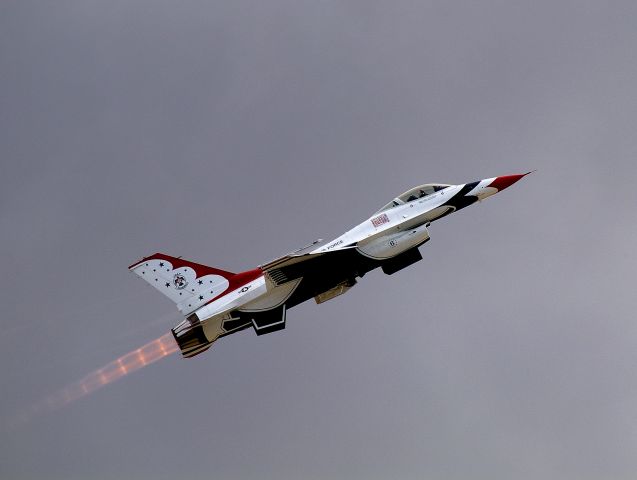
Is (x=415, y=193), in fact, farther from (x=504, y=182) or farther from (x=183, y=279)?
(x=183, y=279)

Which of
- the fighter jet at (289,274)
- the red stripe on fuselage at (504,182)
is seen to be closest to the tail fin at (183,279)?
the fighter jet at (289,274)

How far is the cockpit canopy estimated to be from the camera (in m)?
46.8

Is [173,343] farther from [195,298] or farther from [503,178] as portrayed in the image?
[503,178]

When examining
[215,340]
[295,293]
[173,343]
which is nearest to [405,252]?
[295,293]

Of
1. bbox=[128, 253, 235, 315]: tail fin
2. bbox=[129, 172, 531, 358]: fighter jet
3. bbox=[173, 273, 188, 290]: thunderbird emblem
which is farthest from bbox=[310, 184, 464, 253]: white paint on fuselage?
bbox=[173, 273, 188, 290]: thunderbird emblem

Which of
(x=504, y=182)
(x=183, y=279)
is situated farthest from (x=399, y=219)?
(x=183, y=279)

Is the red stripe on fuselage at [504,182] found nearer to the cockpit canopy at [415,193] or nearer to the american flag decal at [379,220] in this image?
the cockpit canopy at [415,193]

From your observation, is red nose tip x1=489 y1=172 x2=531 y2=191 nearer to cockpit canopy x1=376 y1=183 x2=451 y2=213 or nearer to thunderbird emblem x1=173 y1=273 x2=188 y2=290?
cockpit canopy x1=376 y1=183 x2=451 y2=213

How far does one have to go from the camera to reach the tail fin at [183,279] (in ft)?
153

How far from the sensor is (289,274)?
45.1m

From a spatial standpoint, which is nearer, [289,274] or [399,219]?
[289,274]

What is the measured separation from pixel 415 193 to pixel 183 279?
11030mm

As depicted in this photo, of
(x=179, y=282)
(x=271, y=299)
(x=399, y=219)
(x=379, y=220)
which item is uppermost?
(x=179, y=282)

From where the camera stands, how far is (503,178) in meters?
48.0
